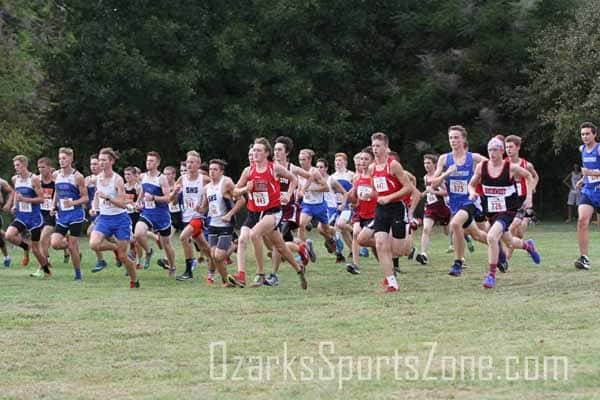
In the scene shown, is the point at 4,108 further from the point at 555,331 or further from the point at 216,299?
the point at 555,331

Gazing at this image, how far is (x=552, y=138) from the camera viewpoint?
38.8 metres

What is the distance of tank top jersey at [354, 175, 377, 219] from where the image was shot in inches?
632

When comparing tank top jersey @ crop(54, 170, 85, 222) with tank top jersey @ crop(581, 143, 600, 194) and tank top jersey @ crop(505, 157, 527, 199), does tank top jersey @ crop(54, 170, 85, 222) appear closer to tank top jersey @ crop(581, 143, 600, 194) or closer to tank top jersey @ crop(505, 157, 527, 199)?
tank top jersey @ crop(505, 157, 527, 199)

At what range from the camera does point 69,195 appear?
17.7 metres

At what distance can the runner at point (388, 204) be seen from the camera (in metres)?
13.9

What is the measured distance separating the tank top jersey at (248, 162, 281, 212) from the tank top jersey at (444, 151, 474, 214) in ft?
9.73

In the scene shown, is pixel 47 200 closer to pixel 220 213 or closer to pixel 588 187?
pixel 220 213

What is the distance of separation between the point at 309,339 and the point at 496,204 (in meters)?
5.12

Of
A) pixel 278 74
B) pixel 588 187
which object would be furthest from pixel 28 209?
pixel 278 74

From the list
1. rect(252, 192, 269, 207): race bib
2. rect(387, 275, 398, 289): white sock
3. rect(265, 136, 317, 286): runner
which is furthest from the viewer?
rect(265, 136, 317, 286): runner

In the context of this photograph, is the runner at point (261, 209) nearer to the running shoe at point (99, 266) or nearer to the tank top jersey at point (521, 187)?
the tank top jersey at point (521, 187)

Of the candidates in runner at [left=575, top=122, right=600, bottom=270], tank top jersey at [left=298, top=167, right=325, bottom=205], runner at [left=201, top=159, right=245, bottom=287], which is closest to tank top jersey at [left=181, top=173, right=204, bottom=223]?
runner at [left=201, top=159, right=245, bottom=287]

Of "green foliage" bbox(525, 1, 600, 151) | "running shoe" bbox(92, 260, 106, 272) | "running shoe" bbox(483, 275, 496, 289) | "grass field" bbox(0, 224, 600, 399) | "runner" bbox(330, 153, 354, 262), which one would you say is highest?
→ "green foliage" bbox(525, 1, 600, 151)

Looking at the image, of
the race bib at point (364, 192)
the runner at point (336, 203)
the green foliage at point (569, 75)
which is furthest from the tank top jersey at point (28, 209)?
the green foliage at point (569, 75)
